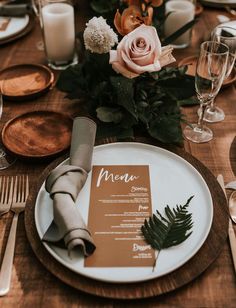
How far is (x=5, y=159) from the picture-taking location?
0.86m

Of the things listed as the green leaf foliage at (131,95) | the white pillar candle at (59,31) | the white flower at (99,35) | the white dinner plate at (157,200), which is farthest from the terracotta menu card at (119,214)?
the white pillar candle at (59,31)

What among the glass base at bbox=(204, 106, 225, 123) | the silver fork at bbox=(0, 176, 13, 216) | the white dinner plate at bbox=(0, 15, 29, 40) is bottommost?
the glass base at bbox=(204, 106, 225, 123)

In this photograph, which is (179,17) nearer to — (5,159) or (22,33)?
(22,33)

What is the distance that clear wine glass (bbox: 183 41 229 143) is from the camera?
0.84 meters

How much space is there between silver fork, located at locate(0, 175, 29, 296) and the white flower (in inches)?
12.1

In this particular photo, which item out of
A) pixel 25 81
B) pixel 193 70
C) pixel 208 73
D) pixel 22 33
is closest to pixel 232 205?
pixel 208 73

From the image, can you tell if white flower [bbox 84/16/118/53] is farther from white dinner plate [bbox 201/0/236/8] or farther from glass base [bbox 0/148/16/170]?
white dinner plate [bbox 201/0/236/8]

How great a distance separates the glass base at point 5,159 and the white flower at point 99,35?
292 millimetres

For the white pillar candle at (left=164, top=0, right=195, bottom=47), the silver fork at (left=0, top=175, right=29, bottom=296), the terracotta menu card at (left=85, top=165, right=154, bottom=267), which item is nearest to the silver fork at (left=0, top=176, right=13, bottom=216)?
the silver fork at (left=0, top=175, right=29, bottom=296)

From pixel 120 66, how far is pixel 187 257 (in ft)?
1.33

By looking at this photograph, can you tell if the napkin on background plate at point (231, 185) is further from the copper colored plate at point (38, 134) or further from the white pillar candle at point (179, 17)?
the white pillar candle at point (179, 17)

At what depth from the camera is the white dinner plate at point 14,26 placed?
129cm

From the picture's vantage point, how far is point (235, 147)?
0.90m

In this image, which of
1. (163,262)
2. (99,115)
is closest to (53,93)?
(99,115)
